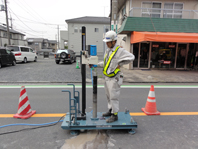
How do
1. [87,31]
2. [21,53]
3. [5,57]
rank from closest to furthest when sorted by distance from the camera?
[5,57] → [21,53] → [87,31]

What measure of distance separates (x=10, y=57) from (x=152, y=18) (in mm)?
12890

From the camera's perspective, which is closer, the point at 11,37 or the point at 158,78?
the point at 158,78

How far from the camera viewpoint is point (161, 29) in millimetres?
11414

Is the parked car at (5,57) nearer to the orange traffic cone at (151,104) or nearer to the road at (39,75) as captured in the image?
the road at (39,75)

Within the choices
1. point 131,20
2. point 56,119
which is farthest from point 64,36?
point 56,119

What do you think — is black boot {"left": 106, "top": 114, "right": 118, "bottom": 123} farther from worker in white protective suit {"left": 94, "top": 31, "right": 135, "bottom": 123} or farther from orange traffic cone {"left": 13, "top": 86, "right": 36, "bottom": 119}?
orange traffic cone {"left": 13, "top": 86, "right": 36, "bottom": 119}

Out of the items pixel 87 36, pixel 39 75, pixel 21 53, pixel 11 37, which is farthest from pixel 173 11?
pixel 11 37

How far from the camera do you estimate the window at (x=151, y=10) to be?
40.7ft

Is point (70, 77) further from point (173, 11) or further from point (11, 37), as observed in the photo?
point (11, 37)

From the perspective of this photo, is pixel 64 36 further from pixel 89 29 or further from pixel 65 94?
pixel 65 94

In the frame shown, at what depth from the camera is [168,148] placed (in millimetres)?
2537

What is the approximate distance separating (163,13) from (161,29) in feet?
7.07

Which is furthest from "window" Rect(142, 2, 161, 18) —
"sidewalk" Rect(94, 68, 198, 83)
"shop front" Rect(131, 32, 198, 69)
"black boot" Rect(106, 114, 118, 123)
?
"black boot" Rect(106, 114, 118, 123)

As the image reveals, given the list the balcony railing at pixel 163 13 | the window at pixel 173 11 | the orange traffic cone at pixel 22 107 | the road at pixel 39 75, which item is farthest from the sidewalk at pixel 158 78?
the window at pixel 173 11
